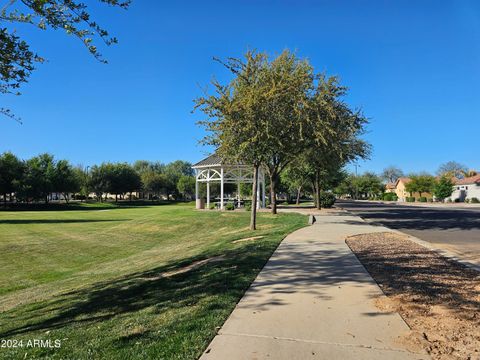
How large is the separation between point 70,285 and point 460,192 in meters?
85.1

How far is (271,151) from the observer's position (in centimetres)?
1848

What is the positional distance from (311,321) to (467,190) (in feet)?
278

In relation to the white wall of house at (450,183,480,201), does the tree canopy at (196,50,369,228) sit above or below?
above

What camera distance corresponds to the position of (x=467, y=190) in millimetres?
77250

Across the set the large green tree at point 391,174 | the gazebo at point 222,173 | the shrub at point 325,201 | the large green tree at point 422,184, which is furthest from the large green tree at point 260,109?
the large green tree at point 391,174

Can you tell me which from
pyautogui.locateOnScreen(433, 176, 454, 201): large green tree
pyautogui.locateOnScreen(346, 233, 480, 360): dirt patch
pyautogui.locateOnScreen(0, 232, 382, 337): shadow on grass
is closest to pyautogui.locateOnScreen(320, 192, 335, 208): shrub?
pyautogui.locateOnScreen(346, 233, 480, 360): dirt patch

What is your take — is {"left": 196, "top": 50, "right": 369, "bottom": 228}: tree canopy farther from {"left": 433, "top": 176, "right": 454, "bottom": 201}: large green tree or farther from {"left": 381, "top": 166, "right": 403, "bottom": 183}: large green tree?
{"left": 381, "top": 166, "right": 403, "bottom": 183}: large green tree

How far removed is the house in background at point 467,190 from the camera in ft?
244

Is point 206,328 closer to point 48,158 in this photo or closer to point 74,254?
point 74,254

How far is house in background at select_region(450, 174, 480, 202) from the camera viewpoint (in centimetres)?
7438

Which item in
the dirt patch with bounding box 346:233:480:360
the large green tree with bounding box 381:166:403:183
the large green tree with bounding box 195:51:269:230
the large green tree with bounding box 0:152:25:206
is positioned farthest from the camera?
the large green tree with bounding box 381:166:403:183

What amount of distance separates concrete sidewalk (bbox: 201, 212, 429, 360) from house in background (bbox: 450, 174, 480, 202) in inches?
3097

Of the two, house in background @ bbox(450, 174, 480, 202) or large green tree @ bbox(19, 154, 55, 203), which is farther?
house in background @ bbox(450, 174, 480, 202)

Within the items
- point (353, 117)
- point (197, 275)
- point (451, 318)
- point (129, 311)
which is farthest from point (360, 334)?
point (353, 117)
